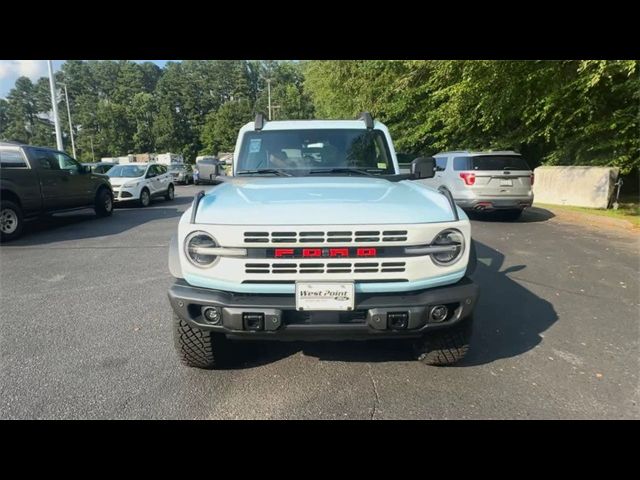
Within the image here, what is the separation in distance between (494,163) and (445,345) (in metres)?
8.10

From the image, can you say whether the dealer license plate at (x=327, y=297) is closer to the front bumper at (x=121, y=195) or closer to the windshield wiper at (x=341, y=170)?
the windshield wiper at (x=341, y=170)

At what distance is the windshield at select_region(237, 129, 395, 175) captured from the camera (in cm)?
382

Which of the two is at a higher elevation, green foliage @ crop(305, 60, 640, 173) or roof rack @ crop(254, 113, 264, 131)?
green foliage @ crop(305, 60, 640, 173)

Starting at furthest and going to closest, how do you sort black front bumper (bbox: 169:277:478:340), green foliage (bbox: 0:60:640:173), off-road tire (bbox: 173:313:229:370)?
green foliage (bbox: 0:60:640:173) < off-road tire (bbox: 173:313:229:370) < black front bumper (bbox: 169:277:478:340)

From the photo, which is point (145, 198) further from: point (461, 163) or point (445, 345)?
point (445, 345)

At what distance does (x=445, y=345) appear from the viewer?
110 inches

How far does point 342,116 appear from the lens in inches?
1037

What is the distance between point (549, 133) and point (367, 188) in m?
13.5

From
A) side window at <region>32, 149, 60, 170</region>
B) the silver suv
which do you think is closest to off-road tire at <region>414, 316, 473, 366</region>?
the silver suv

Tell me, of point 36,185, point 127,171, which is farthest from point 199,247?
point 127,171

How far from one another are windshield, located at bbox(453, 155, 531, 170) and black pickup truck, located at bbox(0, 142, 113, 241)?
9817 mm

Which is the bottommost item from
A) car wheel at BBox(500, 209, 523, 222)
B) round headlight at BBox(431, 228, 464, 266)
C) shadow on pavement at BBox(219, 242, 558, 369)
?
car wheel at BBox(500, 209, 523, 222)

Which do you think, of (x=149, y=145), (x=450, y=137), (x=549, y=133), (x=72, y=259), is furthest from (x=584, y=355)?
(x=149, y=145)

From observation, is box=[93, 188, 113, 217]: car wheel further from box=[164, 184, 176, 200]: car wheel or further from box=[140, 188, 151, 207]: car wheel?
box=[164, 184, 176, 200]: car wheel
